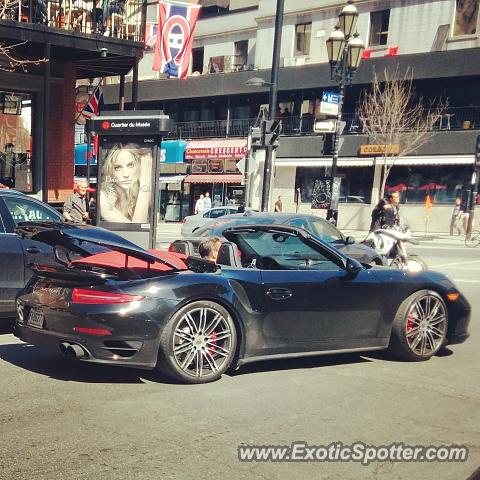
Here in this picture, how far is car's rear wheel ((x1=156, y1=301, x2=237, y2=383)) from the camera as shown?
16.5ft

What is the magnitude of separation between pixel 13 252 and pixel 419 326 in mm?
4380

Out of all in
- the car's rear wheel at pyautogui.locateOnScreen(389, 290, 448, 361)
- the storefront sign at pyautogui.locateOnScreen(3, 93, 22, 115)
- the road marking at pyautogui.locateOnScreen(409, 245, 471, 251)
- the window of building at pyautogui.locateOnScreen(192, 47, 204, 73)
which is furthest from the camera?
the window of building at pyautogui.locateOnScreen(192, 47, 204, 73)

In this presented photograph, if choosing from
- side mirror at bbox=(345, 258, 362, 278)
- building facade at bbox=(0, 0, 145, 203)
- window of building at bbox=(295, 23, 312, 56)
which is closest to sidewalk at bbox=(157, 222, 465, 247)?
building facade at bbox=(0, 0, 145, 203)

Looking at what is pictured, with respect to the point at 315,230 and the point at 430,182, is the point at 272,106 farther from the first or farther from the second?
the point at 430,182

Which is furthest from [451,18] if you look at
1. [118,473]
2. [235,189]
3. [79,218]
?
[118,473]

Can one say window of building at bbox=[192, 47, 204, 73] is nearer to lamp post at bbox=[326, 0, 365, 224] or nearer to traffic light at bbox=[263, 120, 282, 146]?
lamp post at bbox=[326, 0, 365, 224]

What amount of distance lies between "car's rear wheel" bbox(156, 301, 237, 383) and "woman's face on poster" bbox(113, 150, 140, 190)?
23.5 feet

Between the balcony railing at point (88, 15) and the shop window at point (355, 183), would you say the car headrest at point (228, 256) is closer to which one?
the balcony railing at point (88, 15)

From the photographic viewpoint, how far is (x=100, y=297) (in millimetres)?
4871

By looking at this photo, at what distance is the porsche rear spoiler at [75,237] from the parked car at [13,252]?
1.54 m

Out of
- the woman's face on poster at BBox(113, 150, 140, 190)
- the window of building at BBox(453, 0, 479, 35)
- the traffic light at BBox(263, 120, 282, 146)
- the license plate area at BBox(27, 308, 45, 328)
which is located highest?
the window of building at BBox(453, 0, 479, 35)

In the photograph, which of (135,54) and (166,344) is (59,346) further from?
(135,54)

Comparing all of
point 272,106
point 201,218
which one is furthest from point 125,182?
point 201,218

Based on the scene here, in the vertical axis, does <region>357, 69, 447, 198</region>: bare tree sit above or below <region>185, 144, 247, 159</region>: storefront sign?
above
